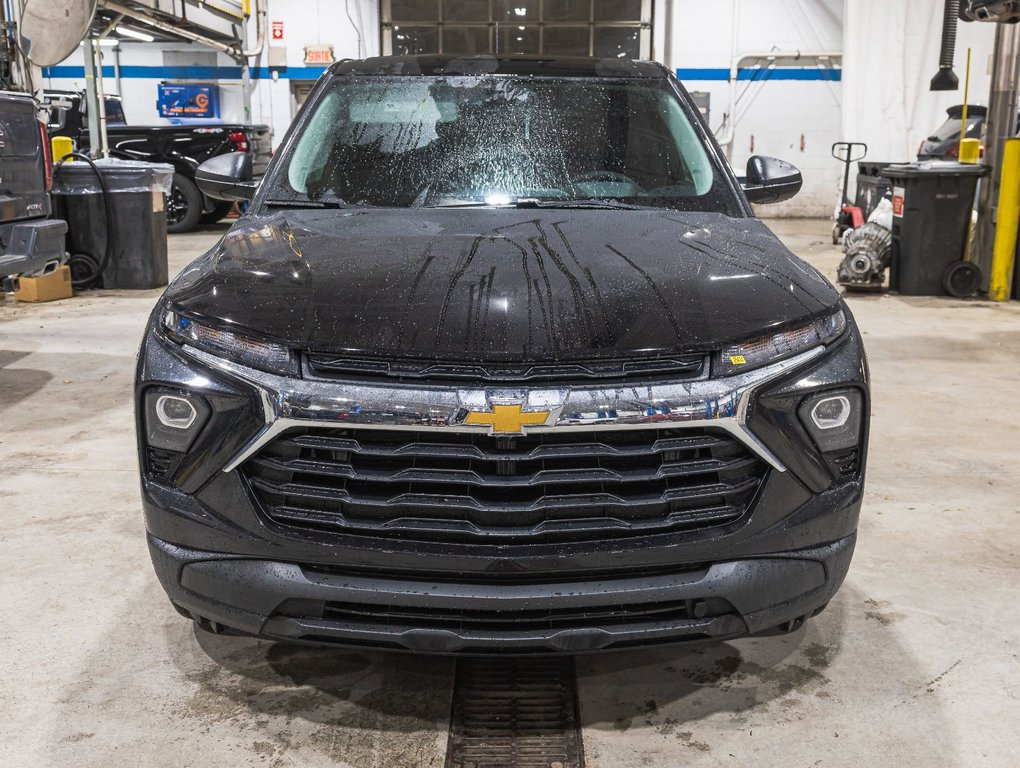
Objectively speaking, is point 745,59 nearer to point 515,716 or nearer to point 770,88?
point 770,88

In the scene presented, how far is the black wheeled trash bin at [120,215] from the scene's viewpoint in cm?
783

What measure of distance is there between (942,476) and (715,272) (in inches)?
81.6

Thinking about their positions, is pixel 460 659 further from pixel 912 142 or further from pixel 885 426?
pixel 912 142

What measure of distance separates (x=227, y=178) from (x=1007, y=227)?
653cm

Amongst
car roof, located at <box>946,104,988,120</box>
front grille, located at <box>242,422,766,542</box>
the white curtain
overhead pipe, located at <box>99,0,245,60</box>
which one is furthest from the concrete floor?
the white curtain

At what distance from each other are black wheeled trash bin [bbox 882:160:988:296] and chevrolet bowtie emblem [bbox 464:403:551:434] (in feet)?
22.4

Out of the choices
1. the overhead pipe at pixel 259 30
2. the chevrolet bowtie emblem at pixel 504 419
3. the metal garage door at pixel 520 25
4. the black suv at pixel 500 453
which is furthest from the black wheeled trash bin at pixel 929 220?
the overhead pipe at pixel 259 30

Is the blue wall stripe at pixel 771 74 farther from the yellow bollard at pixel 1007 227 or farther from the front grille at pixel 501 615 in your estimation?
the front grille at pixel 501 615

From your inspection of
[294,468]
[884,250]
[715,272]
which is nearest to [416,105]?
[715,272]

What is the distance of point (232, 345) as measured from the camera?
1850 millimetres

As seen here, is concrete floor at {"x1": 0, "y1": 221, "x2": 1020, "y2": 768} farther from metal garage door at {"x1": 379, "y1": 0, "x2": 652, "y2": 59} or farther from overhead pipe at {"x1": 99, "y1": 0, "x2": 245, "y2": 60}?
metal garage door at {"x1": 379, "y1": 0, "x2": 652, "y2": 59}

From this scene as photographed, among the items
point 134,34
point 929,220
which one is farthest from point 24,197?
point 134,34

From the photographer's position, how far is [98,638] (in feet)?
8.03

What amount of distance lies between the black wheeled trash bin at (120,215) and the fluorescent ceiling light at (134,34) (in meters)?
7.91
